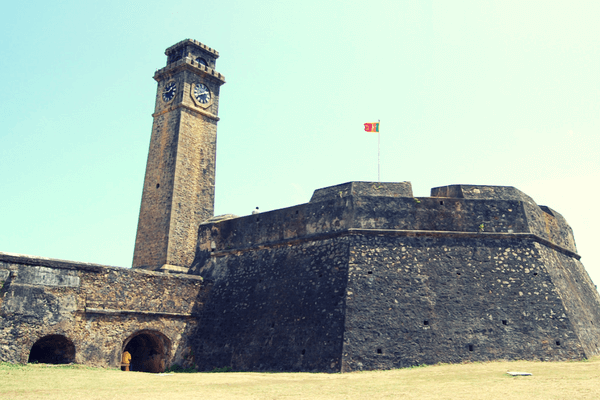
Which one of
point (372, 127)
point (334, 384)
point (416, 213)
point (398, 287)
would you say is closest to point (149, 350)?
point (334, 384)

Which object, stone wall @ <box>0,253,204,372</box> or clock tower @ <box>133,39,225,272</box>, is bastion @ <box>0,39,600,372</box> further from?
clock tower @ <box>133,39,225,272</box>

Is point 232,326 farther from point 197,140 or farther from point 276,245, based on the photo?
point 197,140

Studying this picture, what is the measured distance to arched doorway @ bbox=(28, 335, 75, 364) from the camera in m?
12.6

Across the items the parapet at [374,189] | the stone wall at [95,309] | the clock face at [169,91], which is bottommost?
the stone wall at [95,309]

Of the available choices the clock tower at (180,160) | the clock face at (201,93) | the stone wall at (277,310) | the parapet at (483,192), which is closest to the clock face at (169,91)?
the clock tower at (180,160)

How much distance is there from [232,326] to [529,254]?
28.8ft

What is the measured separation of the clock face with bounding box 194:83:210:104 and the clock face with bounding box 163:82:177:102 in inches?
37.7

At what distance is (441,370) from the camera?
10586mm

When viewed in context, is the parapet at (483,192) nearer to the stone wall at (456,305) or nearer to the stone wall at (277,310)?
the stone wall at (456,305)

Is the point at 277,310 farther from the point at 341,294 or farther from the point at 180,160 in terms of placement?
the point at 180,160

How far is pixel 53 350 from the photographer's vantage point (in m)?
12.9

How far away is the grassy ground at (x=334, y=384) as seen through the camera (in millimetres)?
7734

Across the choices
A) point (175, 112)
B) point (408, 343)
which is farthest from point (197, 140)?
point (408, 343)

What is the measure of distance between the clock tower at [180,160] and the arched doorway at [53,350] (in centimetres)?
635
